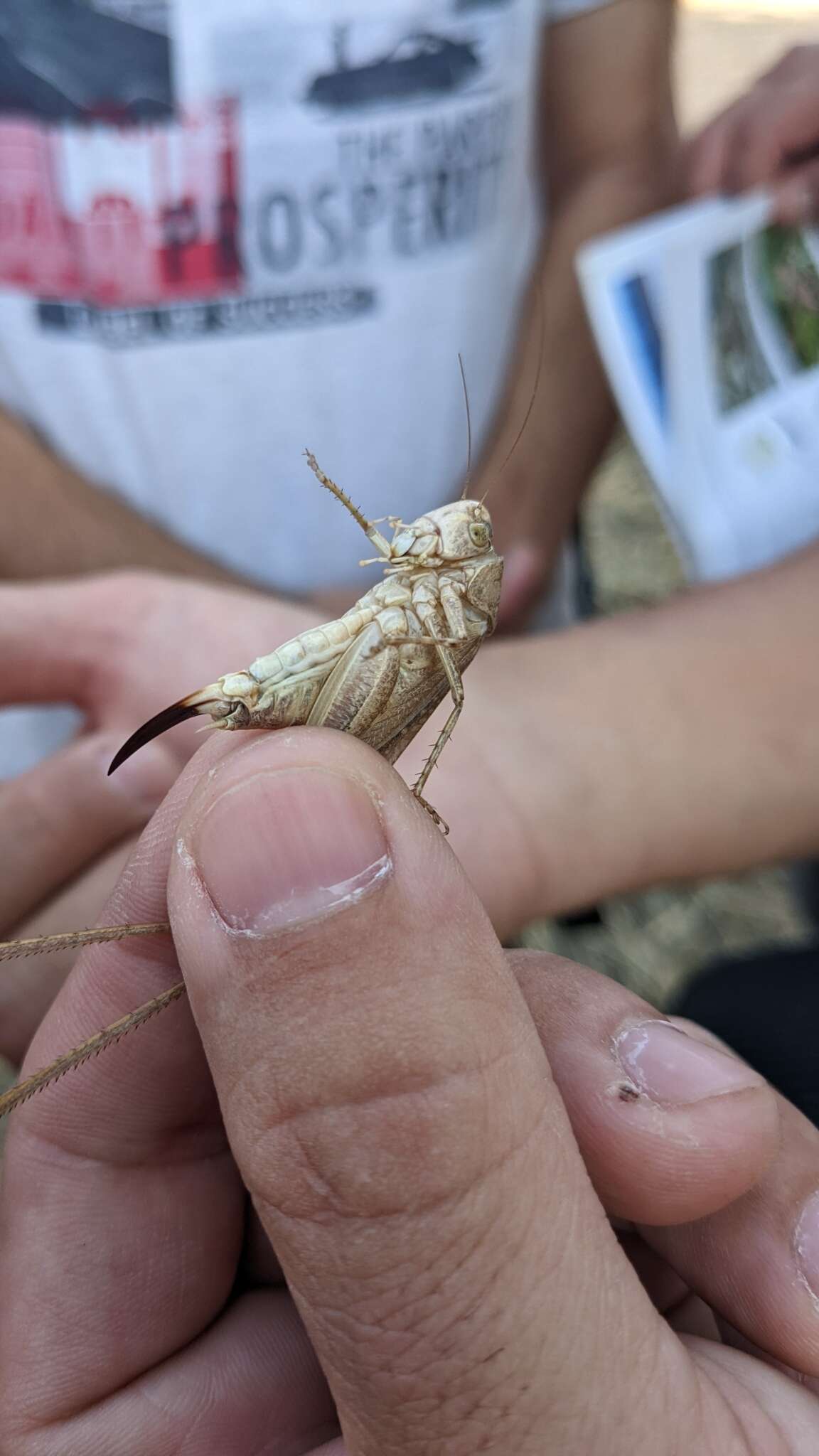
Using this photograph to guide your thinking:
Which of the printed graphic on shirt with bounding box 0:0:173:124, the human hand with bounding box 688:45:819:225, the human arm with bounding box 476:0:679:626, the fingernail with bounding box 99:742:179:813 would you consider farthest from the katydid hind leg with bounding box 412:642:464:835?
the human hand with bounding box 688:45:819:225

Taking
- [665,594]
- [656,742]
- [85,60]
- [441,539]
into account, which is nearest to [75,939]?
[441,539]

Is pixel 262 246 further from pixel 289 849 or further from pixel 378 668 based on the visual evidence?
pixel 289 849

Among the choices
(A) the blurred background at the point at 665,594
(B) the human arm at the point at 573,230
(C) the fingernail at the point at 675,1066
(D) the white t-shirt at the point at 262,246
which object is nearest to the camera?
(C) the fingernail at the point at 675,1066

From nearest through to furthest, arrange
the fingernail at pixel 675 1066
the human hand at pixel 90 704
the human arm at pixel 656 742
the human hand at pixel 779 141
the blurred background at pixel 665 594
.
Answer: the fingernail at pixel 675 1066 → the human hand at pixel 90 704 → the human arm at pixel 656 742 → the human hand at pixel 779 141 → the blurred background at pixel 665 594

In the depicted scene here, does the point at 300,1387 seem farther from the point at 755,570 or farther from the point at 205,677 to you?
the point at 755,570

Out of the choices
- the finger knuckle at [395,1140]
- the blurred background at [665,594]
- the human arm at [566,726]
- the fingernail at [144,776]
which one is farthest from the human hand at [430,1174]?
the blurred background at [665,594]

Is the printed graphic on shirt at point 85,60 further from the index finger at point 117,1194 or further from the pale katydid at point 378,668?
the index finger at point 117,1194

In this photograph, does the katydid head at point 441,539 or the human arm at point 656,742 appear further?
the human arm at point 656,742

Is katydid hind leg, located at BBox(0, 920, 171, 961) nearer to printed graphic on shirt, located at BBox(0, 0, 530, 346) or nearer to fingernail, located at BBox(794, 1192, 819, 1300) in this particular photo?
fingernail, located at BBox(794, 1192, 819, 1300)
